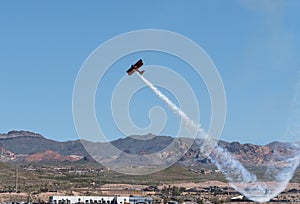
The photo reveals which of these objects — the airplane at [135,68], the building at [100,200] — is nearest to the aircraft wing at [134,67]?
the airplane at [135,68]

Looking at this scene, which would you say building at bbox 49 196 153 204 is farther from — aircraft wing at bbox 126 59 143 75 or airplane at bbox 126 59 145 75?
aircraft wing at bbox 126 59 143 75

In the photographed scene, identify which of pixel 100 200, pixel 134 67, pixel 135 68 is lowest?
pixel 100 200

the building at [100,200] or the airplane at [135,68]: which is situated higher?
the airplane at [135,68]

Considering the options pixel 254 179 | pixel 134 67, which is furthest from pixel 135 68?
pixel 254 179

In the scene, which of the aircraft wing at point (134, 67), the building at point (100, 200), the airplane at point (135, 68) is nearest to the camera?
the aircraft wing at point (134, 67)

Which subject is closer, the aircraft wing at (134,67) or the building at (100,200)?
the aircraft wing at (134,67)

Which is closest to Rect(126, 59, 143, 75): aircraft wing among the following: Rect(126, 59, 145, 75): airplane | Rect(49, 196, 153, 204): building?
Rect(126, 59, 145, 75): airplane

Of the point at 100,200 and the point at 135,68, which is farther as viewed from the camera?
the point at 100,200

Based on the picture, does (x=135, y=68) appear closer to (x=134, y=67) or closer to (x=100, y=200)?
(x=134, y=67)

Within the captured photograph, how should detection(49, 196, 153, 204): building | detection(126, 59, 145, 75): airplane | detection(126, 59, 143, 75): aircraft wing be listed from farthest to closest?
detection(49, 196, 153, 204): building < detection(126, 59, 145, 75): airplane < detection(126, 59, 143, 75): aircraft wing

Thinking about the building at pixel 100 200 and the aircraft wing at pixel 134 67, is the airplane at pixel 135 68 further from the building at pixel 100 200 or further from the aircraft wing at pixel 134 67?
the building at pixel 100 200

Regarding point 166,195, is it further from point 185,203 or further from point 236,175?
point 236,175

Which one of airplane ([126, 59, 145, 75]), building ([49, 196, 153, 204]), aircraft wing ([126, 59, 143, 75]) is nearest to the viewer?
aircraft wing ([126, 59, 143, 75])

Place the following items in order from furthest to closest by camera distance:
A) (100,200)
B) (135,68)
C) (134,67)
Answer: (100,200) < (135,68) < (134,67)
